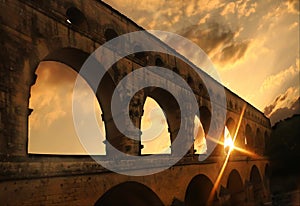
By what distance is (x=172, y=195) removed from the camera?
11.6 m

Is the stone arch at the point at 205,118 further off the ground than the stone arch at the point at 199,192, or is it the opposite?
the stone arch at the point at 205,118

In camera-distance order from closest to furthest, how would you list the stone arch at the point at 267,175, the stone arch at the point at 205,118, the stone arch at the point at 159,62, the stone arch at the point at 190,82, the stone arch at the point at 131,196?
the stone arch at the point at 131,196
the stone arch at the point at 159,62
the stone arch at the point at 190,82
the stone arch at the point at 205,118
the stone arch at the point at 267,175

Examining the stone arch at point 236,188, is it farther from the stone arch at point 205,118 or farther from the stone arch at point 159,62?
the stone arch at point 159,62

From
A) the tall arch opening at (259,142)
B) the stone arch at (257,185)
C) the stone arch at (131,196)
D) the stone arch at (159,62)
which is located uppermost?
the stone arch at (159,62)

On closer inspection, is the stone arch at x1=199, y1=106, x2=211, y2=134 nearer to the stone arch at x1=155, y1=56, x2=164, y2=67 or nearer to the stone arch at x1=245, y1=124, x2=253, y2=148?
the stone arch at x1=155, y1=56, x2=164, y2=67

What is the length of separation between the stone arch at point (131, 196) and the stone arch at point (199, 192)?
4.87 metres

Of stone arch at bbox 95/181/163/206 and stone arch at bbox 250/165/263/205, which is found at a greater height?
stone arch at bbox 95/181/163/206

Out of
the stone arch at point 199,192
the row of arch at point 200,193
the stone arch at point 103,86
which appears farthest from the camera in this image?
the stone arch at point 199,192

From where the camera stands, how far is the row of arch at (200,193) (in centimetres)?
1077

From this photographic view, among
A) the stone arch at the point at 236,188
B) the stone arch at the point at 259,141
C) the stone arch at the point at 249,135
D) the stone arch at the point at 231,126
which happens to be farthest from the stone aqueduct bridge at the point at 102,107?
the stone arch at the point at 259,141

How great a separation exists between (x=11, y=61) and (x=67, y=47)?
7.08 feet

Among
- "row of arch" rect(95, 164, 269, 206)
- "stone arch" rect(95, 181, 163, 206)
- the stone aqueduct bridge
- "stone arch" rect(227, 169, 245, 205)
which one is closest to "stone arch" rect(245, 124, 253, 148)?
"row of arch" rect(95, 164, 269, 206)

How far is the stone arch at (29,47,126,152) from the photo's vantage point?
966 cm

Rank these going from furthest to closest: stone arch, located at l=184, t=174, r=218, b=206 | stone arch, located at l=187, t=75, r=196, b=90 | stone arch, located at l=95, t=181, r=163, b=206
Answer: stone arch, located at l=187, t=75, r=196, b=90, stone arch, located at l=184, t=174, r=218, b=206, stone arch, located at l=95, t=181, r=163, b=206
